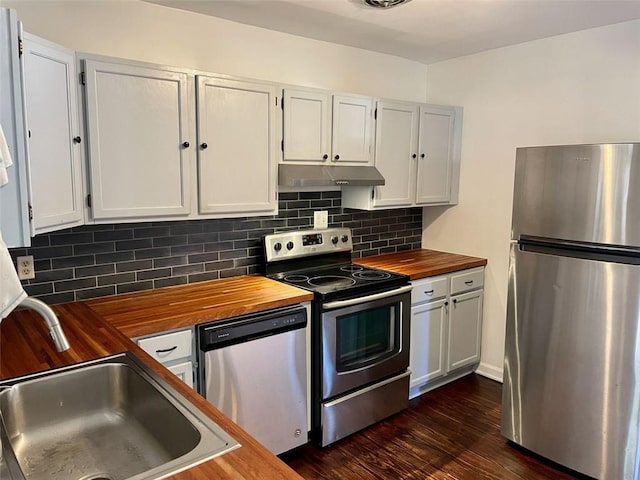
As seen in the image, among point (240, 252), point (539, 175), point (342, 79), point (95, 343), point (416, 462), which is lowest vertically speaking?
point (416, 462)

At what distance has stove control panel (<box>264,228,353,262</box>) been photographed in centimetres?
293

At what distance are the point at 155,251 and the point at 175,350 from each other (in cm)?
73

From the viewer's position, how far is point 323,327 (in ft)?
8.35

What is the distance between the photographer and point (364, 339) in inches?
110

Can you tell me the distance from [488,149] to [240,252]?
2.05 meters

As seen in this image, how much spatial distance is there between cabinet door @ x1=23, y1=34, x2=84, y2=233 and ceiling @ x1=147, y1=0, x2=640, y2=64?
0.81m

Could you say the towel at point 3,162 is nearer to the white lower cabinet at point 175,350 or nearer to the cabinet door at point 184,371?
the white lower cabinet at point 175,350

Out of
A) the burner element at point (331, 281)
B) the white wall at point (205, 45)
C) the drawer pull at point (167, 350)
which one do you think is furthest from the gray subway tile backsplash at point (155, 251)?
the white wall at point (205, 45)

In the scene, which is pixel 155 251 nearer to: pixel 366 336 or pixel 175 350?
pixel 175 350

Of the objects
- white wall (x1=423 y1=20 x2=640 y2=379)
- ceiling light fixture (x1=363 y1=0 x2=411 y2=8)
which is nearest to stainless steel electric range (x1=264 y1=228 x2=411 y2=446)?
white wall (x1=423 y1=20 x2=640 y2=379)

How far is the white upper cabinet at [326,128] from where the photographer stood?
110 inches

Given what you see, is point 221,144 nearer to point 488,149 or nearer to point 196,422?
point 196,422

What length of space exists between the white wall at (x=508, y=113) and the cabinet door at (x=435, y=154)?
148 mm

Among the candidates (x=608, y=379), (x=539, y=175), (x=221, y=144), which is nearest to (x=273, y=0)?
(x=221, y=144)
